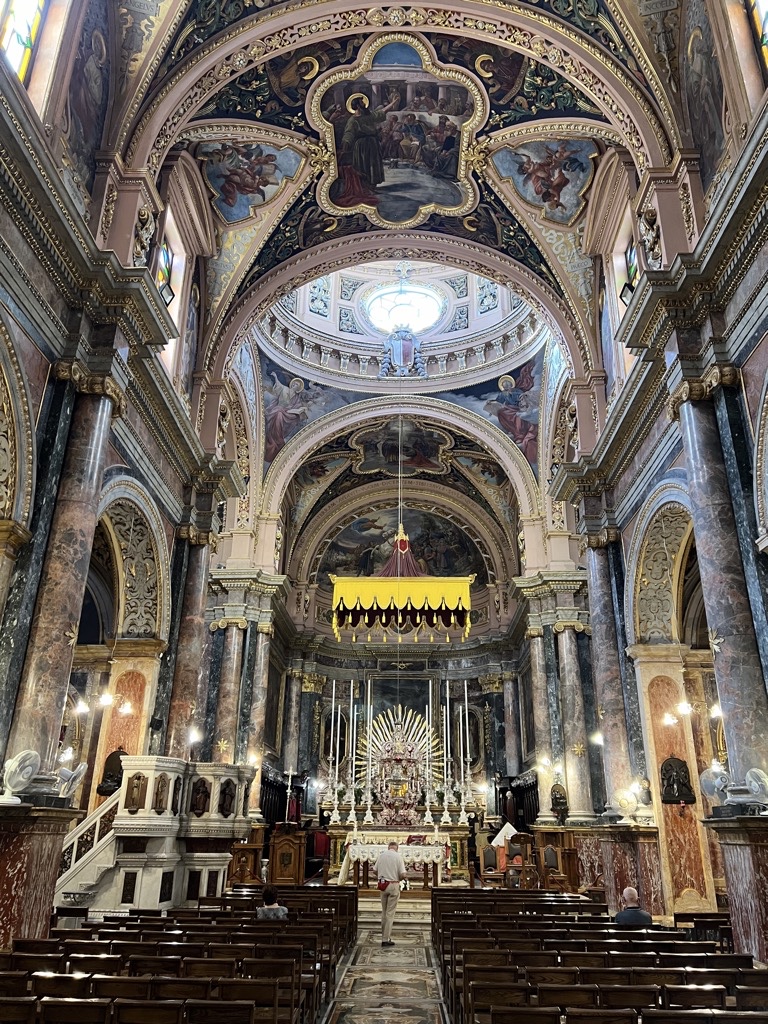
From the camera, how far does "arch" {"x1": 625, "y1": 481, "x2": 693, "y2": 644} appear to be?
1176 centimetres

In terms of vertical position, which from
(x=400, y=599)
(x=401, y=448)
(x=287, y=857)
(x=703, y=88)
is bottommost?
(x=287, y=857)

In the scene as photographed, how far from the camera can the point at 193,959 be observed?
4703 mm

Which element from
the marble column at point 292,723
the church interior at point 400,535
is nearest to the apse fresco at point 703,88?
the church interior at point 400,535

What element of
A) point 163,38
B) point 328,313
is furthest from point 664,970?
point 328,313

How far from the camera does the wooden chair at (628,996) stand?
4.09m

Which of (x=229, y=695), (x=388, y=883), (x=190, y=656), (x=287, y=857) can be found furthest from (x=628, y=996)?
(x=229, y=695)

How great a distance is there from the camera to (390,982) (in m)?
7.64

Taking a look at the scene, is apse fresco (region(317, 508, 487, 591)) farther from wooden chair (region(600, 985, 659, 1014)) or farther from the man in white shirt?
wooden chair (region(600, 985, 659, 1014))

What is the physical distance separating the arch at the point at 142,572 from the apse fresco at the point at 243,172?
556cm

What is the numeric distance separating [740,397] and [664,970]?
6.06 meters

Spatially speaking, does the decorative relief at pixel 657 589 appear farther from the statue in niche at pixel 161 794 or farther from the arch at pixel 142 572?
the arch at pixel 142 572

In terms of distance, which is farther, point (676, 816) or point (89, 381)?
point (676, 816)

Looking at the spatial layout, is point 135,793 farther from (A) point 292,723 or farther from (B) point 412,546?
(B) point 412,546

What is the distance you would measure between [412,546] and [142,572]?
1648cm
